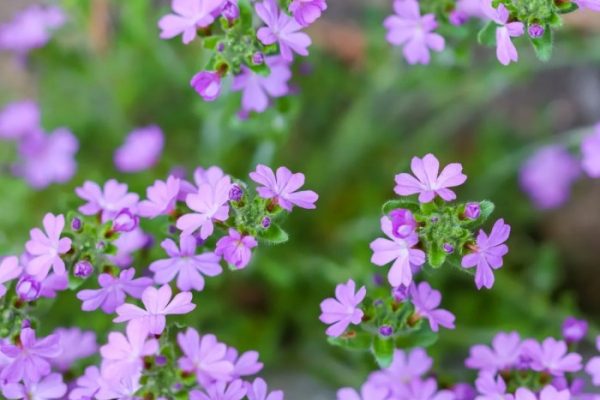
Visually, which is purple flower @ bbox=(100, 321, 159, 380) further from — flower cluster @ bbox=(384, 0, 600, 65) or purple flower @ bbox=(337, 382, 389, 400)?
flower cluster @ bbox=(384, 0, 600, 65)

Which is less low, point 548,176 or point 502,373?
point 502,373

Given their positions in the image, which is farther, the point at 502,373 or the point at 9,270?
the point at 502,373

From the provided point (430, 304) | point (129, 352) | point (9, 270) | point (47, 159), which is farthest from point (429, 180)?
point (47, 159)

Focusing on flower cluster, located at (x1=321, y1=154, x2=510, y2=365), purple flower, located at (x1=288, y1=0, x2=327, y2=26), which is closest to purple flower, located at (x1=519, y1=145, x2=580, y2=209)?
flower cluster, located at (x1=321, y1=154, x2=510, y2=365)

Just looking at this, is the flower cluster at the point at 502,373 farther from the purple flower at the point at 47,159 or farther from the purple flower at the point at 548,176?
the purple flower at the point at 47,159

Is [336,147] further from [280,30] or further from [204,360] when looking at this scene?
[204,360]

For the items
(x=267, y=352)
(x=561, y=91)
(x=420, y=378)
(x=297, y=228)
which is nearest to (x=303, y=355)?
(x=267, y=352)

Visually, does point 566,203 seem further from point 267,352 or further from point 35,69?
point 35,69

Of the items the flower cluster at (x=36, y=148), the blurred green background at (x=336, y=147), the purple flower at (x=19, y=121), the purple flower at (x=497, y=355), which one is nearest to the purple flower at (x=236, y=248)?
the purple flower at (x=497, y=355)
